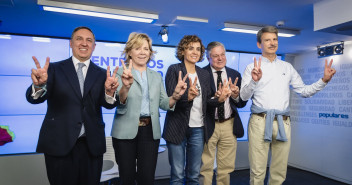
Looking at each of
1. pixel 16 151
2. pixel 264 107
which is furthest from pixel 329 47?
pixel 16 151

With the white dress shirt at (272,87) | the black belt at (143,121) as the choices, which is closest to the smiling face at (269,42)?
the white dress shirt at (272,87)

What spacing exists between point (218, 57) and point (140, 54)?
0.89 meters

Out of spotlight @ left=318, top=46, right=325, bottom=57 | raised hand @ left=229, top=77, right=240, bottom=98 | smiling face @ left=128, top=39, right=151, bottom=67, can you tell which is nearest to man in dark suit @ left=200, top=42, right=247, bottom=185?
raised hand @ left=229, top=77, right=240, bottom=98

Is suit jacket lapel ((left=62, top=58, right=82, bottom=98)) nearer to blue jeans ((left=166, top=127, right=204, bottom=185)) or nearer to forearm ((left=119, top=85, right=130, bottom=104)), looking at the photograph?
forearm ((left=119, top=85, right=130, bottom=104))

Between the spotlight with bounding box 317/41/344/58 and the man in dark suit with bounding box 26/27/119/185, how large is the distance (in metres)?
4.80

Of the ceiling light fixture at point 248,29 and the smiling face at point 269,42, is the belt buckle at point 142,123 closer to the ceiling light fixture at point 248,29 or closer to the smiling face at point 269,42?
the smiling face at point 269,42

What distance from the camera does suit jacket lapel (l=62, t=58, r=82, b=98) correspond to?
1.71m

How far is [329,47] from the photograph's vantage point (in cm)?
510

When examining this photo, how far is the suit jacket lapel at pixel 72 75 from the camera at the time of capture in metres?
1.71

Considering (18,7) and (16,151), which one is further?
(16,151)

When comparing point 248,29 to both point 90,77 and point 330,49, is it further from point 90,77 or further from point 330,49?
point 90,77

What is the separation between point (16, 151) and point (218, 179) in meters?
3.50

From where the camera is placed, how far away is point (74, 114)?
1680 millimetres

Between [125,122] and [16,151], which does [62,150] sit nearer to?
[125,122]
